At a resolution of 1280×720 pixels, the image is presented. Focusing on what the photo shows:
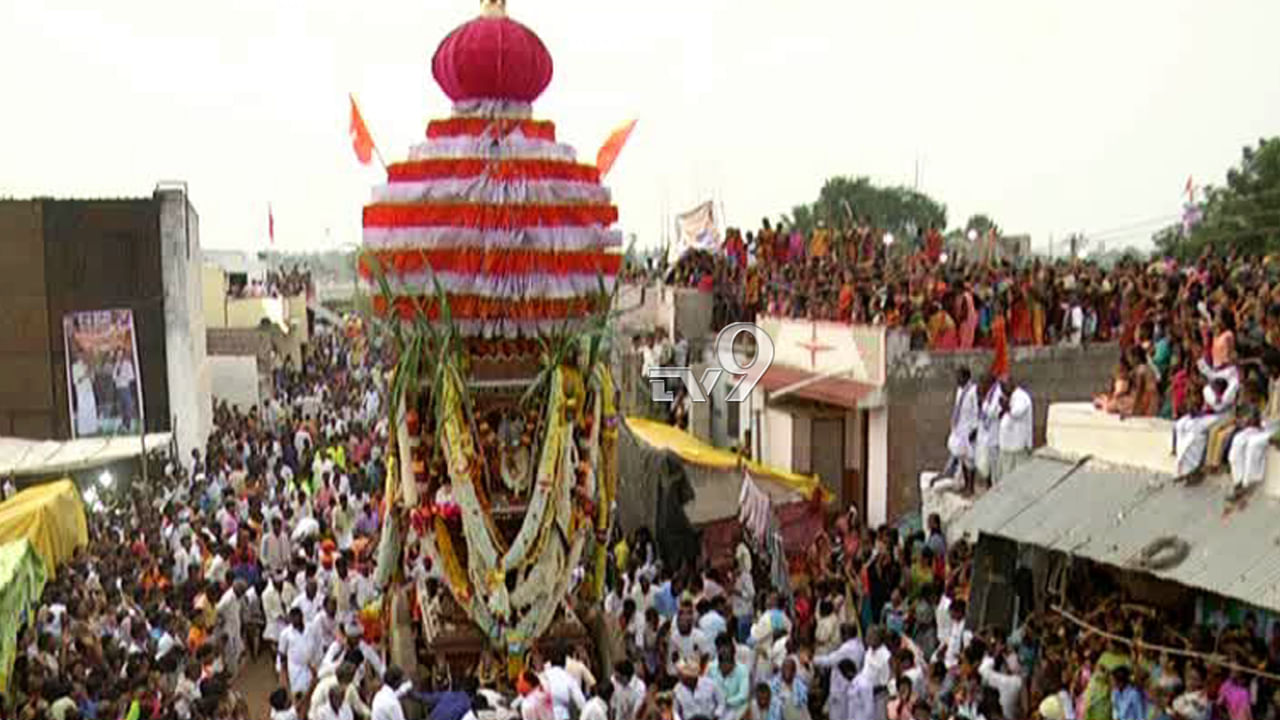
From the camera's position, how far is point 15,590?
404 inches

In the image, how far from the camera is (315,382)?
33.8 metres

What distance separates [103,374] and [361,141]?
11927 millimetres

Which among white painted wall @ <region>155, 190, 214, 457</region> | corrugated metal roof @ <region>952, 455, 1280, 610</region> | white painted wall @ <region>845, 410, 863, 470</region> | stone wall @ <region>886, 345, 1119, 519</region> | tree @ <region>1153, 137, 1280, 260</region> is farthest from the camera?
tree @ <region>1153, 137, 1280, 260</region>

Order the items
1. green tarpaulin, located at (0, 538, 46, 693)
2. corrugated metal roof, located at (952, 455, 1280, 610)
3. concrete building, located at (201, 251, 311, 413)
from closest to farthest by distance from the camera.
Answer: corrugated metal roof, located at (952, 455, 1280, 610) < green tarpaulin, located at (0, 538, 46, 693) < concrete building, located at (201, 251, 311, 413)

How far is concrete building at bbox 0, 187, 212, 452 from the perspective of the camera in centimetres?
2058

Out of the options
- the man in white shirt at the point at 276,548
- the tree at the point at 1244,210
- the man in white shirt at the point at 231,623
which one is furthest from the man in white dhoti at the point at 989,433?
the tree at the point at 1244,210

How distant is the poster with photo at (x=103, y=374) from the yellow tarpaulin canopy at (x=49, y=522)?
7238 millimetres

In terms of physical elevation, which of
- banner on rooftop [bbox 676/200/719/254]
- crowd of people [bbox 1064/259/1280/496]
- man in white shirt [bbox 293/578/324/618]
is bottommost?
man in white shirt [bbox 293/578/324/618]

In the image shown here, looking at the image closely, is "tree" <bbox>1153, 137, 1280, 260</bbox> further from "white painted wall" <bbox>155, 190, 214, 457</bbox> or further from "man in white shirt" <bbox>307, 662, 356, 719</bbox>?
"man in white shirt" <bbox>307, 662, 356, 719</bbox>

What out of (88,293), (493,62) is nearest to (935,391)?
(493,62)

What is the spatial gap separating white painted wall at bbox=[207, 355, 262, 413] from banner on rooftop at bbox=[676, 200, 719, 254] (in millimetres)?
10389

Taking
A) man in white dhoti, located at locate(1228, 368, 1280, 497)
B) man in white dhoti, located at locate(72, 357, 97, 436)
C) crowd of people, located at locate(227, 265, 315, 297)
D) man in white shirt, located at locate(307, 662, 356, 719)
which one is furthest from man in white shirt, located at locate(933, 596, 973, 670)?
crowd of people, located at locate(227, 265, 315, 297)

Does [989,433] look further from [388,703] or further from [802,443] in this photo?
[388,703]

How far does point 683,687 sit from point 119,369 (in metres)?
15.6
